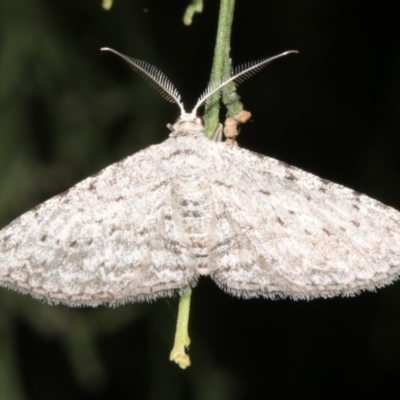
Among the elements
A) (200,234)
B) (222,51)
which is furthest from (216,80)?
(200,234)

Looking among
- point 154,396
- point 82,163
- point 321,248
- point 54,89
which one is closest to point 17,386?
point 154,396

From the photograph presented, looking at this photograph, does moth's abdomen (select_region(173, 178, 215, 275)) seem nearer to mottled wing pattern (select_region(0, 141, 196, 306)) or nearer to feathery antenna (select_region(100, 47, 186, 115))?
Answer: mottled wing pattern (select_region(0, 141, 196, 306))

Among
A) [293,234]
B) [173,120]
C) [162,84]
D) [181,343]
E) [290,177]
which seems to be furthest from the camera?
[173,120]

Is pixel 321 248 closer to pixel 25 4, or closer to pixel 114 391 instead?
pixel 25 4

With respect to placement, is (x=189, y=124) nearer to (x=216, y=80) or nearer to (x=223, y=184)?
(x=223, y=184)

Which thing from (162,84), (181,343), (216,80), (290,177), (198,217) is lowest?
(181,343)

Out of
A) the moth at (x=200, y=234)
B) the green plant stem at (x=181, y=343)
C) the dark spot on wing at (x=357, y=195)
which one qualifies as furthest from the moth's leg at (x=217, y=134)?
the green plant stem at (x=181, y=343)
